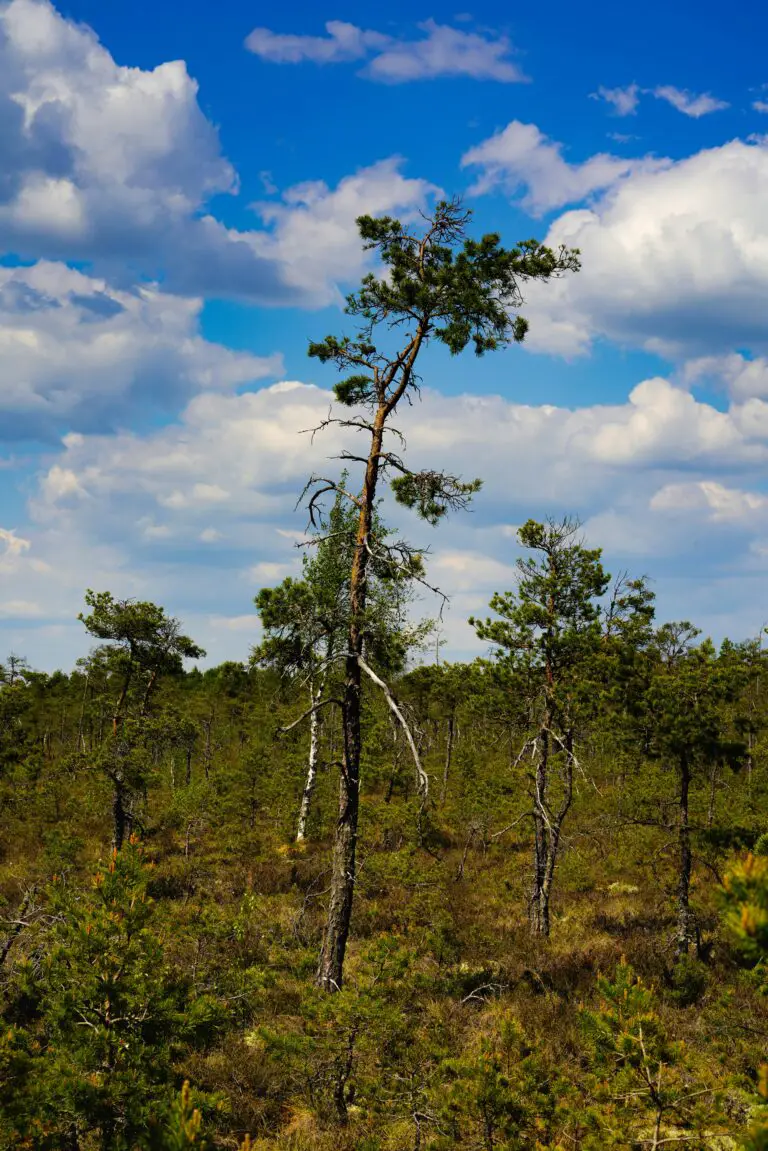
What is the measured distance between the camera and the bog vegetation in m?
6.48

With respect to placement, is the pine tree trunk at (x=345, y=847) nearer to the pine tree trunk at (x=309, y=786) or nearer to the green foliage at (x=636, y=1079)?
the green foliage at (x=636, y=1079)

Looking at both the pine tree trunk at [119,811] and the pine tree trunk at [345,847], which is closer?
the pine tree trunk at [345,847]

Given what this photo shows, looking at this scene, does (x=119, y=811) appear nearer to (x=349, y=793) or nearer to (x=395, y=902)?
(x=395, y=902)

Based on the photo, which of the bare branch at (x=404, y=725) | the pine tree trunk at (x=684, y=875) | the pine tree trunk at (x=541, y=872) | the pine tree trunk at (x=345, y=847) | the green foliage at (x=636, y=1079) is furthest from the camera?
the pine tree trunk at (x=541, y=872)

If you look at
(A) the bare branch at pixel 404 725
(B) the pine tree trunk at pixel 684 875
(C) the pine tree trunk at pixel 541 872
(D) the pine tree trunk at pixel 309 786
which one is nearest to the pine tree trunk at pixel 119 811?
(D) the pine tree trunk at pixel 309 786

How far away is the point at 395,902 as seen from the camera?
20.7m

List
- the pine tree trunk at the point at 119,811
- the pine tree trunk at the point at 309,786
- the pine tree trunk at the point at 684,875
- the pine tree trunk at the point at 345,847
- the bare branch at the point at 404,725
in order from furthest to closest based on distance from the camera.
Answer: the pine tree trunk at the point at 309,786, the pine tree trunk at the point at 119,811, the pine tree trunk at the point at 684,875, the pine tree trunk at the point at 345,847, the bare branch at the point at 404,725

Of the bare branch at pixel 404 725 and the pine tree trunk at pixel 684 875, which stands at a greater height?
the bare branch at pixel 404 725

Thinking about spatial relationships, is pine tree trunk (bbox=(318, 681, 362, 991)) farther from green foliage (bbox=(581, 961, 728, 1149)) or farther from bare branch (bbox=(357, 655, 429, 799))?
green foliage (bbox=(581, 961, 728, 1149))

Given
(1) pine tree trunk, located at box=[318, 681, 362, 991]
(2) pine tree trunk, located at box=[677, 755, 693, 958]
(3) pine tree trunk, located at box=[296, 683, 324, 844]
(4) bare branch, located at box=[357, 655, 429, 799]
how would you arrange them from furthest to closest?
(3) pine tree trunk, located at box=[296, 683, 324, 844], (2) pine tree trunk, located at box=[677, 755, 693, 958], (1) pine tree trunk, located at box=[318, 681, 362, 991], (4) bare branch, located at box=[357, 655, 429, 799]

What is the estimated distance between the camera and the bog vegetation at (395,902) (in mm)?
6477

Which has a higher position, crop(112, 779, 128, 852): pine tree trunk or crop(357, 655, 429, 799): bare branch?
crop(357, 655, 429, 799): bare branch

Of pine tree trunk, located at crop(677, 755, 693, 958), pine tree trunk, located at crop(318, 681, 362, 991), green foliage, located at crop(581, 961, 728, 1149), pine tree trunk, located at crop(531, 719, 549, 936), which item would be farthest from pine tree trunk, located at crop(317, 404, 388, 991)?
pine tree trunk, located at crop(677, 755, 693, 958)

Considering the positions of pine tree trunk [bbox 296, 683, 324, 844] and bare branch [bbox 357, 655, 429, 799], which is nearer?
bare branch [bbox 357, 655, 429, 799]
